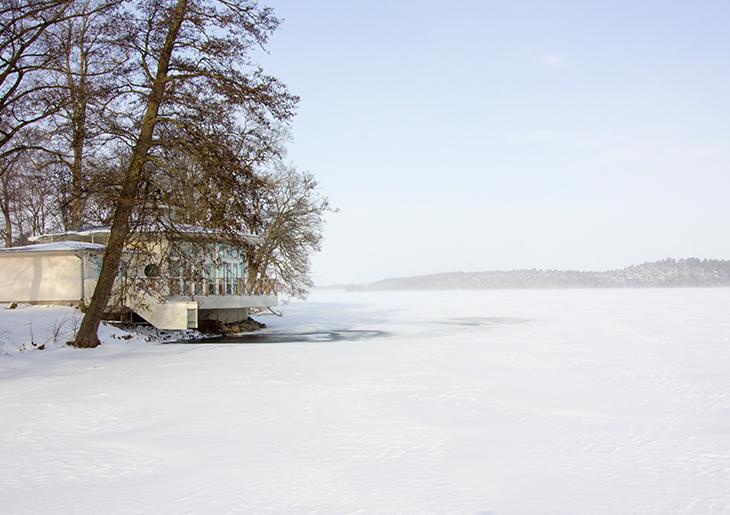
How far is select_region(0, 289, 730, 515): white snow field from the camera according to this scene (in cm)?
588

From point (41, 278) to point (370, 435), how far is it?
24.2 metres

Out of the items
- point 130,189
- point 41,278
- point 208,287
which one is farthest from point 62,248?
point 130,189

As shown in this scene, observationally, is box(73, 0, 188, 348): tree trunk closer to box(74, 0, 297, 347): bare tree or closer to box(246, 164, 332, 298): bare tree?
box(74, 0, 297, 347): bare tree

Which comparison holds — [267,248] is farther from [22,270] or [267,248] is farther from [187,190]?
[187,190]

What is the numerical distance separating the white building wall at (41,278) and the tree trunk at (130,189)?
735 cm

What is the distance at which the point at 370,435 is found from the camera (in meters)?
8.41

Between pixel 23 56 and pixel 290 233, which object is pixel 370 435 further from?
pixel 290 233

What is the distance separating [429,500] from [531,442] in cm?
262

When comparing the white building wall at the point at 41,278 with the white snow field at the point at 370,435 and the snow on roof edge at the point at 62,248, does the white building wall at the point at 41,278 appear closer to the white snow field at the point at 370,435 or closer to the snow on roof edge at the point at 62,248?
the snow on roof edge at the point at 62,248

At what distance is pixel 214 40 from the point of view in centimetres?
2048

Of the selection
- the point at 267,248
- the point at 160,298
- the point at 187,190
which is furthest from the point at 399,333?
the point at 267,248

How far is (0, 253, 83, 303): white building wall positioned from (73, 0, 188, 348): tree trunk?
735 centimetres

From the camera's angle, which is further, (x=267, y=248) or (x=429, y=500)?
(x=267, y=248)

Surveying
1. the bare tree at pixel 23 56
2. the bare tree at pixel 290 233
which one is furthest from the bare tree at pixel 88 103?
the bare tree at pixel 290 233
